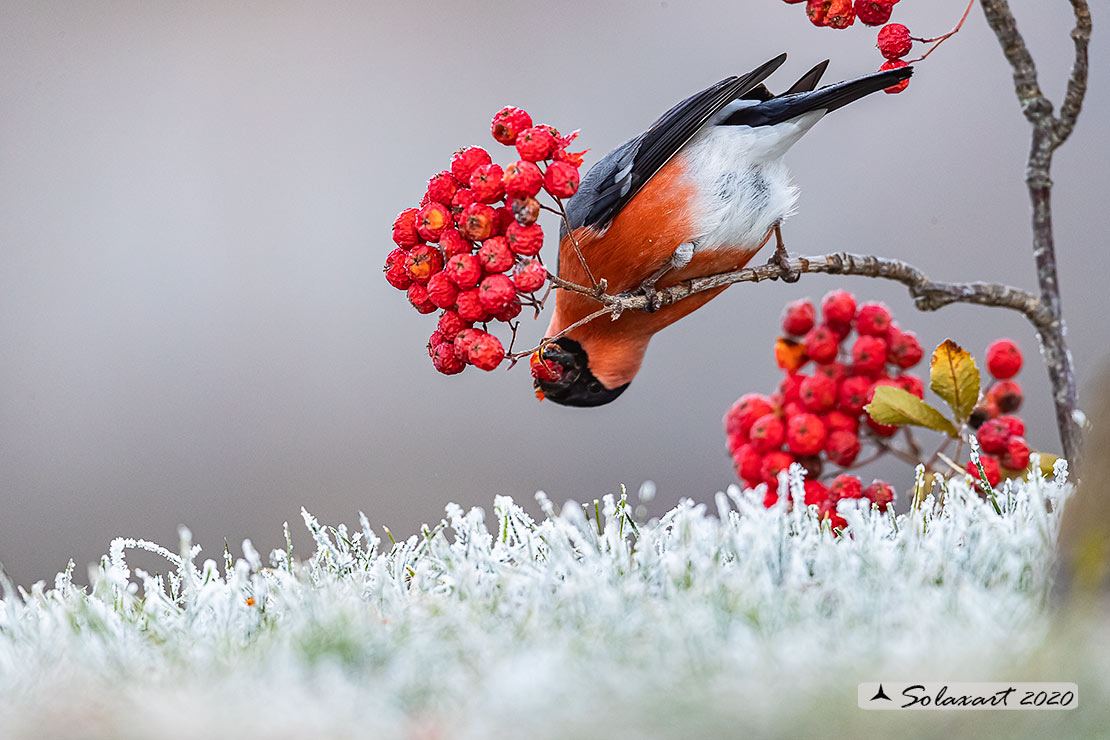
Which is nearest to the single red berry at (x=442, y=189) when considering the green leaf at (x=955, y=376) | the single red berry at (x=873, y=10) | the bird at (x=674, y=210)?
the bird at (x=674, y=210)

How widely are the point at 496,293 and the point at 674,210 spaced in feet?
0.97

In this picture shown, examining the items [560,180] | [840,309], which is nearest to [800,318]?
[840,309]

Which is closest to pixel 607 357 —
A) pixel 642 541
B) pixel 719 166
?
pixel 719 166

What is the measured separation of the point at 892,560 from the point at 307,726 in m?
0.31

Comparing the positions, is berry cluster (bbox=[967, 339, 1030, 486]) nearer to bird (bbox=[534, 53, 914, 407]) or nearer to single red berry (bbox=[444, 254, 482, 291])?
bird (bbox=[534, 53, 914, 407])

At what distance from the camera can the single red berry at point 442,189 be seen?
633 mm

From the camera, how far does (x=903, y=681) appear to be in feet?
1.24

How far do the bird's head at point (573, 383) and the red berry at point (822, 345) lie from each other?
18 centimetres

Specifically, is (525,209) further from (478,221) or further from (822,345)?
(822,345)

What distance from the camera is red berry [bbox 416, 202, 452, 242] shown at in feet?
2.06

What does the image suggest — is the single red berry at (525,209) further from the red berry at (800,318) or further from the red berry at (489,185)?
the red berry at (800,318)

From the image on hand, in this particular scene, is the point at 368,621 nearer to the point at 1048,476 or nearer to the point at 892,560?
the point at 892,560

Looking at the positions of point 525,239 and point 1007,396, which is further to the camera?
point 1007,396

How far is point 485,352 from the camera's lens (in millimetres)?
609
